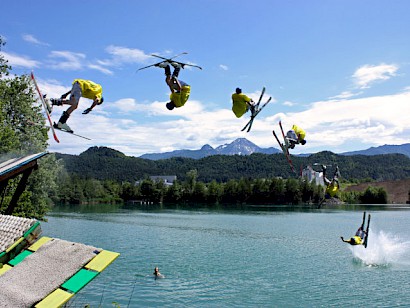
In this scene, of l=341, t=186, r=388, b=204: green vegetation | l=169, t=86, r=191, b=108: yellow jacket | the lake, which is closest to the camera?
l=169, t=86, r=191, b=108: yellow jacket

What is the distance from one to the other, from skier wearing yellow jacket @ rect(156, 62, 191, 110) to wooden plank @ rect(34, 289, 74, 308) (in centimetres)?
447

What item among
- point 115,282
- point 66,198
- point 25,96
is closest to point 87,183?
point 66,198

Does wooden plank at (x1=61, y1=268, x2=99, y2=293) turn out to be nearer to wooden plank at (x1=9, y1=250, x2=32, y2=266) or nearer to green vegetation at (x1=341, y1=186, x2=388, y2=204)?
wooden plank at (x1=9, y1=250, x2=32, y2=266)

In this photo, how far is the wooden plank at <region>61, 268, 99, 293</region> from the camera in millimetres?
7129

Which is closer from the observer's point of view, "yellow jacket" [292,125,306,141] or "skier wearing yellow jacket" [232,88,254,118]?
"skier wearing yellow jacket" [232,88,254,118]

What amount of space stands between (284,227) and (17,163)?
56.7 metres

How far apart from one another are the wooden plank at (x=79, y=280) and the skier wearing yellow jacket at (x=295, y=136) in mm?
6850

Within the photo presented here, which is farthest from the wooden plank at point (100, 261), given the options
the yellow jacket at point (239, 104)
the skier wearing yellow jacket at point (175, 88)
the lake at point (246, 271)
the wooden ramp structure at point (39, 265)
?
the lake at point (246, 271)

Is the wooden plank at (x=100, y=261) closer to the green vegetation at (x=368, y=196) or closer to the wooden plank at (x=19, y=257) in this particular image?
the wooden plank at (x=19, y=257)

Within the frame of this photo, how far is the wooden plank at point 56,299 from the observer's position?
6.80m

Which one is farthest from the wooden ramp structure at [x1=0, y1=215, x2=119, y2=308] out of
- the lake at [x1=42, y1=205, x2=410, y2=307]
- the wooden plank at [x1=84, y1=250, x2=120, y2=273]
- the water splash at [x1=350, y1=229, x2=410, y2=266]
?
the water splash at [x1=350, y1=229, x2=410, y2=266]

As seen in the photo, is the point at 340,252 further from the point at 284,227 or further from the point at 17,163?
the point at 17,163

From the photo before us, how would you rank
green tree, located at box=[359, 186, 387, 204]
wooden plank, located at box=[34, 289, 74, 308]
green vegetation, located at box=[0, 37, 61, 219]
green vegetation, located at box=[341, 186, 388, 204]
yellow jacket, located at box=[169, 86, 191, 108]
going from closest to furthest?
1. wooden plank, located at box=[34, 289, 74, 308]
2. yellow jacket, located at box=[169, 86, 191, 108]
3. green vegetation, located at box=[0, 37, 61, 219]
4. green tree, located at box=[359, 186, 387, 204]
5. green vegetation, located at box=[341, 186, 388, 204]

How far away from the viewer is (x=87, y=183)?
15800 cm
